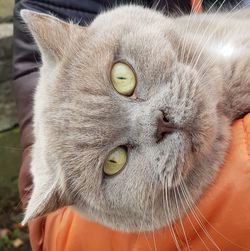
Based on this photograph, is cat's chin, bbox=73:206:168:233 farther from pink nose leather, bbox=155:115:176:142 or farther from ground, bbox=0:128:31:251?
ground, bbox=0:128:31:251

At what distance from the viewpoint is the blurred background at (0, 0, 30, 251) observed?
2.94 m

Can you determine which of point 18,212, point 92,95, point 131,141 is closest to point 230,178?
point 131,141

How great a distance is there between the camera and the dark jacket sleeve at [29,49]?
5.89 feet

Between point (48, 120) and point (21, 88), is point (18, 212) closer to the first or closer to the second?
point (21, 88)

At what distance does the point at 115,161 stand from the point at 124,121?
0.12m

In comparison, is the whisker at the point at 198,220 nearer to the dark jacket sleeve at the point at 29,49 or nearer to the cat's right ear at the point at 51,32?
the cat's right ear at the point at 51,32

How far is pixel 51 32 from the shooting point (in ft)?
4.47

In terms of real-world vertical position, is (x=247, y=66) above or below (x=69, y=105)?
above

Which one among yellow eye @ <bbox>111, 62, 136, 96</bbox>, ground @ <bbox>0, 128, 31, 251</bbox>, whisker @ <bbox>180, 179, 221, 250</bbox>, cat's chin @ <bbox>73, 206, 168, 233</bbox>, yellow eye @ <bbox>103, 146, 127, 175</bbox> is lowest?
ground @ <bbox>0, 128, 31, 251</bbox>

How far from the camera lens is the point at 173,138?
1.15 m

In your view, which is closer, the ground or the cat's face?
the cat's face

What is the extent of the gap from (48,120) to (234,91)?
519mm

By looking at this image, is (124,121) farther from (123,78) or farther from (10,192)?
(10,192)

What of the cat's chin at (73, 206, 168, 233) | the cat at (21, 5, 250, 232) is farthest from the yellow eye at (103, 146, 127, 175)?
the cat's chin at (73, 206, 168, 233)
